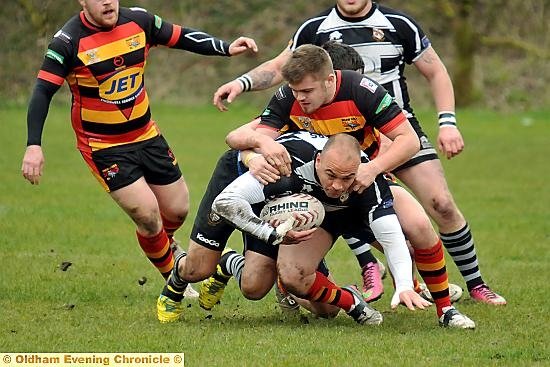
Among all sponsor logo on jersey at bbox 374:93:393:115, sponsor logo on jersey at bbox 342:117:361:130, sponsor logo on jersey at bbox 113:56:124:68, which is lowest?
sponsor logo on jersey at bbox 113:56:124:68

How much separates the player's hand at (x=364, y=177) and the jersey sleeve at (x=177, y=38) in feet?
6.23

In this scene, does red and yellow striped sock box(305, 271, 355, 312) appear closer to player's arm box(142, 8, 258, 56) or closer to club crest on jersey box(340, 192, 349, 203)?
club crest on jersey box(340, 192, 349, 203)

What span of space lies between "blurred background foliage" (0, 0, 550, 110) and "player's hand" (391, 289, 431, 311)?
1749 cm

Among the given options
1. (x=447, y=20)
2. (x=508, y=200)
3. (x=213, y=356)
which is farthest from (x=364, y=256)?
(x=447, y=20)

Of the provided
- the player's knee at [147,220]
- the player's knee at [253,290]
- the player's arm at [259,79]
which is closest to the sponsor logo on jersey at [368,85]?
the player's arm at [259,79]

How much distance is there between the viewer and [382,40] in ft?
23.6

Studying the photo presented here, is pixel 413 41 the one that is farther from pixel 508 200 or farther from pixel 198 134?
pixel 198 134

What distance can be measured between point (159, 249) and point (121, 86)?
3.70 feet

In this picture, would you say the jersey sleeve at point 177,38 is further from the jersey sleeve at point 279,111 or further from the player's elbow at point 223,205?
the player's elbow at point 223,205

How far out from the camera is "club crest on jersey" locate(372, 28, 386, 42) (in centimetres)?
720

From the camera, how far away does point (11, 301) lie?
6.97 m

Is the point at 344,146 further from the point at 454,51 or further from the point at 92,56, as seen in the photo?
the point at 454,51

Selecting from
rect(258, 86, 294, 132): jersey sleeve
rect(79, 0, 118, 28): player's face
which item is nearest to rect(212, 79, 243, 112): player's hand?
rect(258, 86, 294, 132): jersey sleeve

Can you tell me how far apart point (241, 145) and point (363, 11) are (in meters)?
1.66
